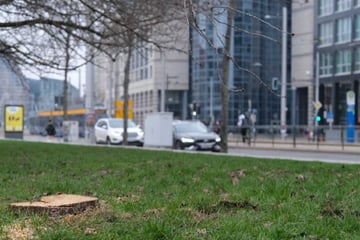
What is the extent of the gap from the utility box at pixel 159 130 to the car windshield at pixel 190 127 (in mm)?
480

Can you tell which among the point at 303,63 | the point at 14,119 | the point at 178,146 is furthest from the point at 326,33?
the point at 178,146

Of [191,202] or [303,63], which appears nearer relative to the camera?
[191,202]

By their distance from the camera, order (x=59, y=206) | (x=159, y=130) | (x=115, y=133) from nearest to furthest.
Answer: (x=59, y=206), (x=159, y=130), (x=115, y=133)

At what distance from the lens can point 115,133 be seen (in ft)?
99.6

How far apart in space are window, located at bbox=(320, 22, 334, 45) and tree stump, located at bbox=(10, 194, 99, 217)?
5665cm

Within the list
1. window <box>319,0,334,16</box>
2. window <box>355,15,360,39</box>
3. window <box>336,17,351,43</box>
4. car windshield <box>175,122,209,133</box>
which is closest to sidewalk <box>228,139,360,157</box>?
car windshield <box>175,122,209,133</box>

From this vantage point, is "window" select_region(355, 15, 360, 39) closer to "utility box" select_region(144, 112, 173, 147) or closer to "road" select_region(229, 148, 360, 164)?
"road" select_region(229, 148, 360, 164)

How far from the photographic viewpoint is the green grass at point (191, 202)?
507 cm

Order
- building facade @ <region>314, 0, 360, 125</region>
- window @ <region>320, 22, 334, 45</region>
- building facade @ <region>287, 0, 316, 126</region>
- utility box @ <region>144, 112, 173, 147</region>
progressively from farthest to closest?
building facade @ <region>287, 0, 316, 126</region>
window @ <region>320, 22, 334, 45</region>
building facade @ <region>314, 0, 360, 125</region>
utility box @ <region>144, 112, 173, 147</region>

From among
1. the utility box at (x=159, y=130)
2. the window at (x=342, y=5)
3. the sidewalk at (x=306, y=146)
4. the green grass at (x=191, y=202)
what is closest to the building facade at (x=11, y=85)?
the utility box at (x=159, y=130)

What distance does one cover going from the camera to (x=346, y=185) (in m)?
8.58

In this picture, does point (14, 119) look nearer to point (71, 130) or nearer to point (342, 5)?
point (71, 130)

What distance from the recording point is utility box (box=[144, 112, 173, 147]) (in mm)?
25734

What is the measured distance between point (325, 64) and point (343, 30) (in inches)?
175
